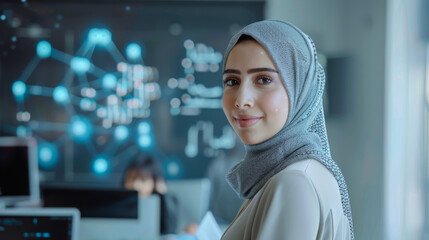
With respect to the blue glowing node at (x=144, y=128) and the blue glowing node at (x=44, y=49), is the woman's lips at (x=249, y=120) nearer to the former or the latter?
the blue glowing node at (x=144, y=128)

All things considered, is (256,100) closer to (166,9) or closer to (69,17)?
(166,9)

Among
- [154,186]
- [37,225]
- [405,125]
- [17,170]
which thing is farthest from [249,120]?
[154,186]

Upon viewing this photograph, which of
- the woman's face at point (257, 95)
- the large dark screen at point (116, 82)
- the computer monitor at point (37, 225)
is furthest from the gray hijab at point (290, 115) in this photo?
the large dark screen at point (116, 82)

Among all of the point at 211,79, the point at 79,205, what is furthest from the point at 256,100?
the point at 211,79

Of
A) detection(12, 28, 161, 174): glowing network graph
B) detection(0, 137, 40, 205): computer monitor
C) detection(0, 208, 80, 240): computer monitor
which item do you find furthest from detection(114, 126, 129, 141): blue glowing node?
detection(0, 208, 80, 240): computer monitor

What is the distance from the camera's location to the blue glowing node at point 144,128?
3.80m

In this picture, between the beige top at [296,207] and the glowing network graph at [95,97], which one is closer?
the beige top at [296,207]

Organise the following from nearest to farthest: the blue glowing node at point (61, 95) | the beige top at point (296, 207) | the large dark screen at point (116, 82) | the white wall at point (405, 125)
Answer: the beige top at point (296, 207) < the white wall at point (405, 125) < the large dark screen at point (116, 82) < the blue glowing node at point (61, 95)

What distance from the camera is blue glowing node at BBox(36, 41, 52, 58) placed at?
3.79 metres

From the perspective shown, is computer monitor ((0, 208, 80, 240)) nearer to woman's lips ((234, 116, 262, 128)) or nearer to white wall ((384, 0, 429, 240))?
woman's lips ((234, 116, 262, 128))

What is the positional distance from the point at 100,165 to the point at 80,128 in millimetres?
362

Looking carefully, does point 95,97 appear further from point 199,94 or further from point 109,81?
point 199,94

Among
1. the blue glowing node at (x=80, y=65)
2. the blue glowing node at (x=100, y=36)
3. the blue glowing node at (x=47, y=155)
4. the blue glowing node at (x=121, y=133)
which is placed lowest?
the blue glowing node at (x=47, y=155)

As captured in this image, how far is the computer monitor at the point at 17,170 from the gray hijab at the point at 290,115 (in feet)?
4.60
